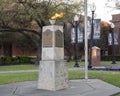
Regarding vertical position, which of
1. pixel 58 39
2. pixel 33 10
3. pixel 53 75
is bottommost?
pixel 53 75

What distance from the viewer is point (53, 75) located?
Result: 43.1 ft

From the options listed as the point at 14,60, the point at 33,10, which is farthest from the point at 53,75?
the point at 14,60

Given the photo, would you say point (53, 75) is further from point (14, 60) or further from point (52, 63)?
point (14, 60)

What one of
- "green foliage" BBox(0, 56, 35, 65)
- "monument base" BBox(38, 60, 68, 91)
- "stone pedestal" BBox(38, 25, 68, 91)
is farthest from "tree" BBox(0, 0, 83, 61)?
"monument base" BBox(38, 60, 68, 91)

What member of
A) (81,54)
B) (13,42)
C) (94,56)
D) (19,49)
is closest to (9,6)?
(94,56)

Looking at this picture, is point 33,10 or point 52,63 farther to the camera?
point 33,10

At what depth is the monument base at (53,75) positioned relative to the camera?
1314 cm

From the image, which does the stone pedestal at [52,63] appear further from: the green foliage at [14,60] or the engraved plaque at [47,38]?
the green foliage at [14,60]

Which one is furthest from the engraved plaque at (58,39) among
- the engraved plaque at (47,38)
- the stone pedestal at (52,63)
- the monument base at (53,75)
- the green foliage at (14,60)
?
the green foliage at (14,60)

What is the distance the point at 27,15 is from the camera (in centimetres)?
3419

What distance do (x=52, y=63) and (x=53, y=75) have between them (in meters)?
0.48

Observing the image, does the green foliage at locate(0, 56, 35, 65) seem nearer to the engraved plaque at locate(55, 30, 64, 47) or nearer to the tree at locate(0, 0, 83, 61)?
the tree at locate(0, 0, 83, 61)

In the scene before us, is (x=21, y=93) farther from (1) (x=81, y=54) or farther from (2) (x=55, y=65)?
(1) (x=81, y=54)

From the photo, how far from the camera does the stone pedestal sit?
43.3ft
